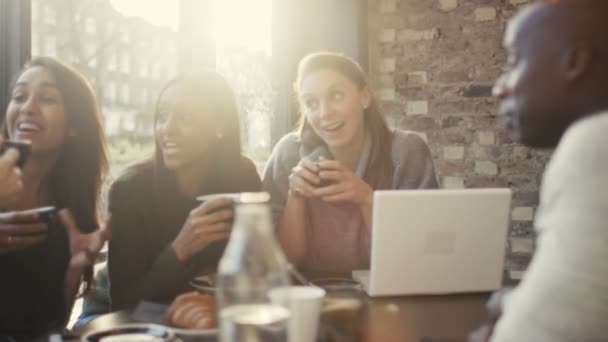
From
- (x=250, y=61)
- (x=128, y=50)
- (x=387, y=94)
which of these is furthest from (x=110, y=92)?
(x=387, y=94)

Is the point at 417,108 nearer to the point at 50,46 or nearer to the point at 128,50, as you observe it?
the point at 128,50

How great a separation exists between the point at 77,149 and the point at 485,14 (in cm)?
194

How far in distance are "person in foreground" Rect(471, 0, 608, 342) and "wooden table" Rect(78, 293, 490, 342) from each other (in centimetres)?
41

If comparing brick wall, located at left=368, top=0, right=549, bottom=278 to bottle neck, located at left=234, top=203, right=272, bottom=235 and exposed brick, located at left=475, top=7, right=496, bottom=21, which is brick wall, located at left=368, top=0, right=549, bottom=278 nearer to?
exposed brick, located at left=475, top=7, right=496, bottom=21

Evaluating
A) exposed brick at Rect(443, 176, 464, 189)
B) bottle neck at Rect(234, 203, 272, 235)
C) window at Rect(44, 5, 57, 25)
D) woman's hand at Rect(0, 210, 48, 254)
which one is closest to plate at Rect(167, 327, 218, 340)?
bottle neck at Rect(234, 203, 272, 235)

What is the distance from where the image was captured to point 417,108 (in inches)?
119

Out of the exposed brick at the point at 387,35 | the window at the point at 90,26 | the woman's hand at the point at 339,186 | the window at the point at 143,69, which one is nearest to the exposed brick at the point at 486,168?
the exposed brick at the point at 387,35

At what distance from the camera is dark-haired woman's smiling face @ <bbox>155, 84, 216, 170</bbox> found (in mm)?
1819

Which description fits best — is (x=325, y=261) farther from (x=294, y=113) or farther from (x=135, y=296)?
(x=294, y=113)

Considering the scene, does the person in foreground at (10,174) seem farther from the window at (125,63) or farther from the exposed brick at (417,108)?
the exposed brick at (417,108)

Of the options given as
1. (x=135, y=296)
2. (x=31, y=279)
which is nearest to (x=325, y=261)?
(x=135, y=296)

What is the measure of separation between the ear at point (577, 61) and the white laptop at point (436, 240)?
0.61 meters

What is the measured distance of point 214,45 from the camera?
8.99 ft

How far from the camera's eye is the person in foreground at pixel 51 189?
5.32 ft
